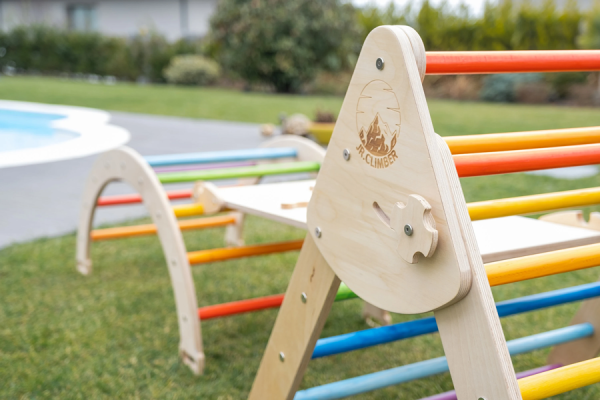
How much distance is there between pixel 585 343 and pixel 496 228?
0.57 metres

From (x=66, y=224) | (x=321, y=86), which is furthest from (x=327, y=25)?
(x=66, y=224)

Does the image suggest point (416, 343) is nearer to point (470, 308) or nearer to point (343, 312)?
point (343, 312)

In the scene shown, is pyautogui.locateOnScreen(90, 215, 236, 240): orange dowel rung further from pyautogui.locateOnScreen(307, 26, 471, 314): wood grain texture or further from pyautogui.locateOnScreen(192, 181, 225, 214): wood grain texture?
pyautogui.locateOnScreen(307, 26, 471, 314): wood grain texture

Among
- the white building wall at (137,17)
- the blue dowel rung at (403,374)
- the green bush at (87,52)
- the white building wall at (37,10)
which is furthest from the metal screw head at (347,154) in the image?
the white building wall at (37,10)

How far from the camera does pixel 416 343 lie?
2334mm

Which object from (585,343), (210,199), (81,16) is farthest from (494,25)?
(81,16)

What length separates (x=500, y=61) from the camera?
1106mm

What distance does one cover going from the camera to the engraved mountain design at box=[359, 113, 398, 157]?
3.51 feet

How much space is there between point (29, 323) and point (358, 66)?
1.93 m

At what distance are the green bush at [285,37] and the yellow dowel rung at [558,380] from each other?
42.9ft

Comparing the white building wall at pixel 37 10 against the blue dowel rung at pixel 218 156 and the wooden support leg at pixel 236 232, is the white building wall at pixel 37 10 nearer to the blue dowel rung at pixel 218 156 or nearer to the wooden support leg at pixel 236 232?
the wooden support leg at pixel 236 232

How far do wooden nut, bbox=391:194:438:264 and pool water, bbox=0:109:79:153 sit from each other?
19.2 feet

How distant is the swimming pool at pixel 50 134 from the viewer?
430 centimetres

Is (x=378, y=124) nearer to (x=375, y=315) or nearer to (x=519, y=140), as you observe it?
(x=519, y=140)
